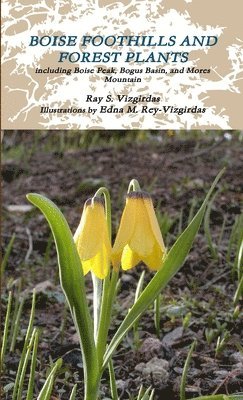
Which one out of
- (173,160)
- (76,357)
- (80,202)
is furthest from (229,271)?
(173,160)

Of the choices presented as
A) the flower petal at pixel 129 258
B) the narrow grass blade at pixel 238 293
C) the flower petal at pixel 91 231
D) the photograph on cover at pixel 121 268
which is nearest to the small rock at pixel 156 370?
the photograph on cover at pixel 121 268

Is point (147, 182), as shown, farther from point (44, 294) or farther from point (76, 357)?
point (76, 357)

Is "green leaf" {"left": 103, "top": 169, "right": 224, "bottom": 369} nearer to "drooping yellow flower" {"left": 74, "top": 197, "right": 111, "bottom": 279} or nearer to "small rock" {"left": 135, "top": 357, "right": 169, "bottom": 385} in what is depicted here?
"drooping yellow flower" {"left": 74, "top": 197, "right": 111, "bottom": 279}

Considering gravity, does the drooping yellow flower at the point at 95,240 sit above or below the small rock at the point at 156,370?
above

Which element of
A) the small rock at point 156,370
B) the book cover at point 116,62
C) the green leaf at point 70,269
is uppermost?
the book cover at point 116,62

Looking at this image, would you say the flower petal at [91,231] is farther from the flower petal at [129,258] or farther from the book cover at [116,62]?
the book cover at [116,62]

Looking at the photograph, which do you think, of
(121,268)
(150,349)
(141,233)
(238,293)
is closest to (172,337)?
(150,349)

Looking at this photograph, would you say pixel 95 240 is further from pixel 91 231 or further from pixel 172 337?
pixel 172 337

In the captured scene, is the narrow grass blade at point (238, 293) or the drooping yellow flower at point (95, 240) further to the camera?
the narrow grass blade at point (238, 293)

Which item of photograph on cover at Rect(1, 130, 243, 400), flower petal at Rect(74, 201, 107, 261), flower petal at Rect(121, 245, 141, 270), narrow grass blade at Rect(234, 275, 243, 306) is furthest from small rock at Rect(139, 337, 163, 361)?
flower petal at Rect(74, 201, 107, 261)
